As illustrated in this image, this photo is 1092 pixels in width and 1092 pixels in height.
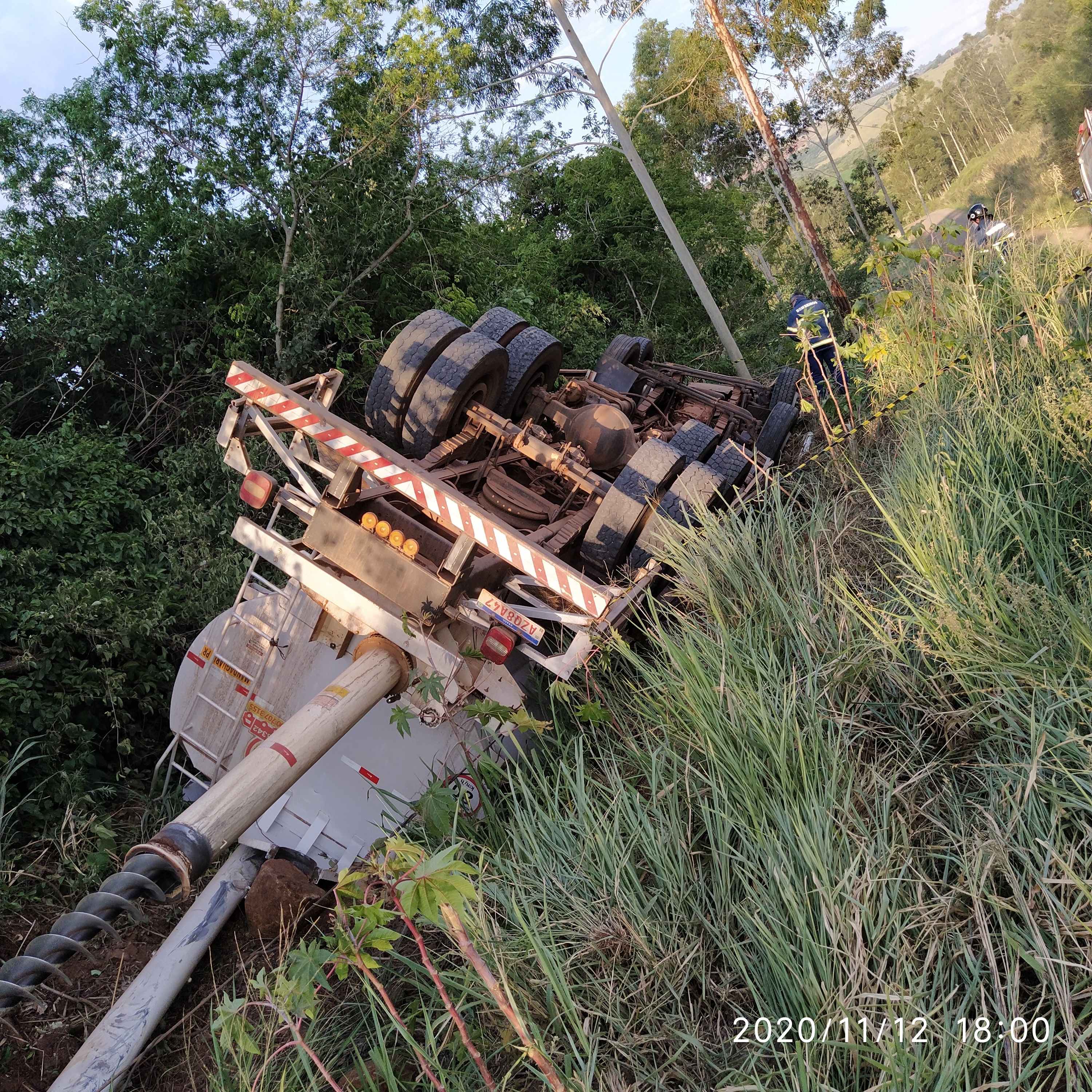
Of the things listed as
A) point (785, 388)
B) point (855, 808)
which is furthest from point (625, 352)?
point (855, 808)

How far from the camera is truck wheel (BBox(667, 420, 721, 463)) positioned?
550 cm

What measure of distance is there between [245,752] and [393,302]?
6368 mm

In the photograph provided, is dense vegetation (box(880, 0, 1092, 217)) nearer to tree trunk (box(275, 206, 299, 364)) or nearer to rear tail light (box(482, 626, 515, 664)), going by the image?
tree trunk (box(275, 206, 299, 364))

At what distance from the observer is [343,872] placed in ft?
6.19

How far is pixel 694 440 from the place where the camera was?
555cm

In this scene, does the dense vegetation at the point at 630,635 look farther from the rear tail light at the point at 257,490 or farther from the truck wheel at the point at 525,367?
the truck wheel at the point at 525,367

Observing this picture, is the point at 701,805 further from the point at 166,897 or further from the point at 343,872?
the point at 166,897

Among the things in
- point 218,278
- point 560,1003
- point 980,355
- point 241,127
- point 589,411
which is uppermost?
point 241,127

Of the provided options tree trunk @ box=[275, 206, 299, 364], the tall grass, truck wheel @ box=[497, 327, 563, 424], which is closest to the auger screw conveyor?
truck wheel @ box=[497, 327, 563, 424]

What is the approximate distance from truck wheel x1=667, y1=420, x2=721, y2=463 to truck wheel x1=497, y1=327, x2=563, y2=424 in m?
1.13

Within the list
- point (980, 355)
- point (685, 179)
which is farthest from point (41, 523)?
point (685, 179)

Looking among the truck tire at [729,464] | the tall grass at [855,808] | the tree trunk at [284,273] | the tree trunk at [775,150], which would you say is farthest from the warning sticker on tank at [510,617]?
the tree trunk at [775,150]

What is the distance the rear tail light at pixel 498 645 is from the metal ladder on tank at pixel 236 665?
120 cm
